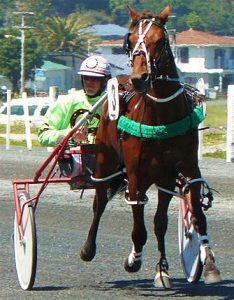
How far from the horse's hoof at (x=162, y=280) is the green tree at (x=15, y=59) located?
220 feet

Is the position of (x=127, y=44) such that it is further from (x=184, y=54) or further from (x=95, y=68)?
(x=184, y=54)

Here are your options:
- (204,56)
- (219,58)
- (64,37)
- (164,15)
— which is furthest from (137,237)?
(219,58)

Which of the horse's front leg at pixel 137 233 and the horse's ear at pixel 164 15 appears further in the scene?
the horse's front leg at pixel 137 233

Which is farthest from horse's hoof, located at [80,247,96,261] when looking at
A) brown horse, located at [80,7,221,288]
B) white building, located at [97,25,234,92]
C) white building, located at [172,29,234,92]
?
white building, located at [172,29,234,92]

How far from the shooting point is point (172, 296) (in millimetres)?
6809

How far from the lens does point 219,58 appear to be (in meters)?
98.2

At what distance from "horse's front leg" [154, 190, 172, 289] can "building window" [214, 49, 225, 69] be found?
300ft

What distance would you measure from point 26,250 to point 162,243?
930 millimetres

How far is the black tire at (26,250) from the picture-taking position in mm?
7117

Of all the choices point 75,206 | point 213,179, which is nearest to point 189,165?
point 75,206

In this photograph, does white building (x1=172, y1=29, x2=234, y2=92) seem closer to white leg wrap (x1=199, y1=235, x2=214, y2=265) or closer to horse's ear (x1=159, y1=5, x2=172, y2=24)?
horse's ear (x1=159, y1=5, x2=172, y2=24)

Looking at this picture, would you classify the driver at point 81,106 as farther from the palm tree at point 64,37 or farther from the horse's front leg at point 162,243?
the palm tree at point 64,37

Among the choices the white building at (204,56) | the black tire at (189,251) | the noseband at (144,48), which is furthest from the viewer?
the white building at (204,56)

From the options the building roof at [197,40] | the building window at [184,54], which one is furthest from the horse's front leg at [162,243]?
the building window at [184,54]
